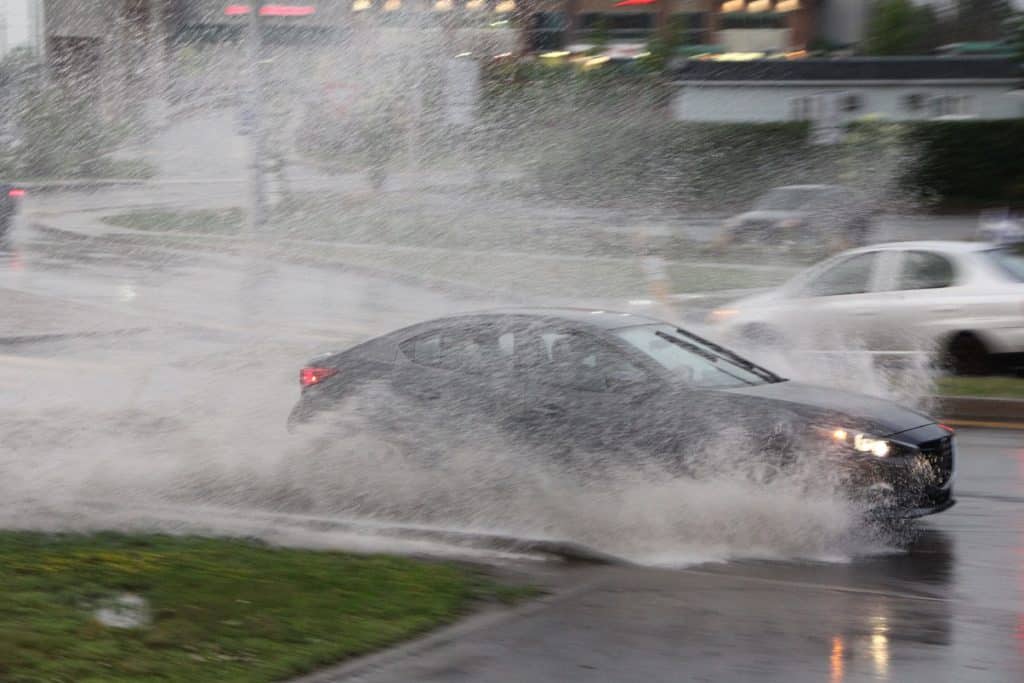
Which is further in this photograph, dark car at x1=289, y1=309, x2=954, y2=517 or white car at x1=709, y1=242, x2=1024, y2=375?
white car at x1=709, y1=242, x2=1024, y2=375

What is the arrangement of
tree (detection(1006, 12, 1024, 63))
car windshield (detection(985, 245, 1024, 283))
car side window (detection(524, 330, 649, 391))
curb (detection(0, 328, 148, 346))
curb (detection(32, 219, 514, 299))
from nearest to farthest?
1. car side window (detection(524, 330, 649, 391))
2. car windshield (detection(985, 245, 1024, 283))
3. curb (detection(0, 328, 148, 346))
4. curb (detection(32, 219, 514, 299))
5. tree (detection(1006, 12, 1024, 63))

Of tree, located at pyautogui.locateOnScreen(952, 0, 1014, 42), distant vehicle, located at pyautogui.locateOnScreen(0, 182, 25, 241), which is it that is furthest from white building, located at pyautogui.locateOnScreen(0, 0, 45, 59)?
tree, located at pyautogui.locateOnScreen(952, 0, 1014, 42)

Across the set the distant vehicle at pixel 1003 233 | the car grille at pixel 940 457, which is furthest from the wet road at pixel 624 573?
the distant vehicle at pixel 1003 233

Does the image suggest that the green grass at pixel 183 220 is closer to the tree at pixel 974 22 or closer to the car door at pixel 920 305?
the car door at pixel 920 305

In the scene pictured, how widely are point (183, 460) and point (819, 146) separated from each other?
1461 inches

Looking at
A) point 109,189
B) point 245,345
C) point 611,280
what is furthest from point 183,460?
point 109,189

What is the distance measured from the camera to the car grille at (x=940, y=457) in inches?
331

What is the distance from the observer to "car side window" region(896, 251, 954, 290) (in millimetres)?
14625

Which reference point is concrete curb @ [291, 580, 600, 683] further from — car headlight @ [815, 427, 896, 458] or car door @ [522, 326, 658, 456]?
car headlight @ [815, 427, 896, 458]

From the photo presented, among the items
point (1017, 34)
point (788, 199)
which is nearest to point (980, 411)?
point (788, 199)

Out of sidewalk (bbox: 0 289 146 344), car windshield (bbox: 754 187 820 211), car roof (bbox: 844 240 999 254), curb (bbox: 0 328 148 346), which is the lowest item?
car windshield (bbox: 754 187 820 211)

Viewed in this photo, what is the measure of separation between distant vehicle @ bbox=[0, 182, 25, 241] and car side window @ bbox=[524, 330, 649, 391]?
709 inches

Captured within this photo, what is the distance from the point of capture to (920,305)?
1456cm

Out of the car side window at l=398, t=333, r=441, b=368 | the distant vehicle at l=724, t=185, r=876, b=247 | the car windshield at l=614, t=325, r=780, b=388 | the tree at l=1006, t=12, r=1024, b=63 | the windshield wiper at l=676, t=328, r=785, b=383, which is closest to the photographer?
the car windshield at l=614, t=325, r=780, b=388
